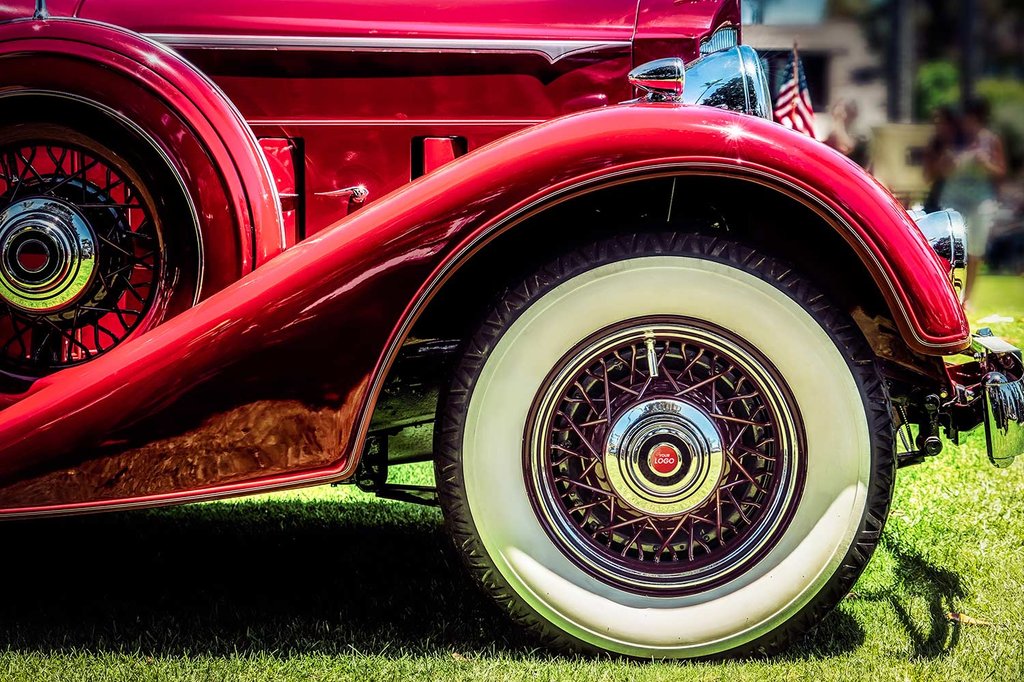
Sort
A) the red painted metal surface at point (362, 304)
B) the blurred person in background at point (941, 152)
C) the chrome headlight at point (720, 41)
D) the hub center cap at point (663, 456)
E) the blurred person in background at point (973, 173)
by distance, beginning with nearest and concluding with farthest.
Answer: the red painted metal surface at point (362, 304) → the hub center cap at point (663, 456) → the chrome headlight at point (720, 41) → the blurred person in background at point (941, 152) → the blurred person in background at point (973, 173)

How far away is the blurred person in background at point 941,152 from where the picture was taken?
721 cm

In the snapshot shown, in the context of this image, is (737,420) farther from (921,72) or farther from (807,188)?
(921,72)

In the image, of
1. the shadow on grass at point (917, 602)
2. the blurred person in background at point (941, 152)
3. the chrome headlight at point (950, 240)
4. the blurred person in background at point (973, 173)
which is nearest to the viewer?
the shadow on grass at point (917, 602)

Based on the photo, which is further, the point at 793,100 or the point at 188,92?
the point at 793,100

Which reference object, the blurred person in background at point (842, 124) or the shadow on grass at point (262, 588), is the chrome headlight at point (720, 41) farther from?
the blurred person in background at point (842, 124)

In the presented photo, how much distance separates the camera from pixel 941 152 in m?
7.25

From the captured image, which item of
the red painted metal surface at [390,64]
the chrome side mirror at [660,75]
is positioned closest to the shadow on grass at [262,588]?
the red painted metal surface at [390,64]

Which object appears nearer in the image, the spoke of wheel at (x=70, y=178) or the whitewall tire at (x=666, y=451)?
the whitewall tire at (x=666, y=451)

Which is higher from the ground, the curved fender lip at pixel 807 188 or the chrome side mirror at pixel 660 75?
the chrome side mirror at pixel 660 75

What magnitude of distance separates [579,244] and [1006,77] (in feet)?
130

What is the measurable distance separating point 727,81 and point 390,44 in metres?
0.83

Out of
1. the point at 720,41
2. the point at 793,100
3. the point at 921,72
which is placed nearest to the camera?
the point at 720,41

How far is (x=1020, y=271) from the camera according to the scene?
15633mm

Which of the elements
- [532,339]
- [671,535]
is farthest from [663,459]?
[532,339]
